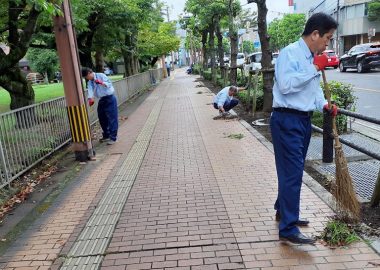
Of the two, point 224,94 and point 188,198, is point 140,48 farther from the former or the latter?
point 188,198

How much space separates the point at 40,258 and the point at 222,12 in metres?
19.8

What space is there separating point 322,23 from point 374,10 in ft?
150

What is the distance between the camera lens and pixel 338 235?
3.58 m

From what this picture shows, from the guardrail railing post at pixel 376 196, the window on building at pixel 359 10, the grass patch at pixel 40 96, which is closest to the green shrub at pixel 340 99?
the guardrail railing post at pixel 376 196

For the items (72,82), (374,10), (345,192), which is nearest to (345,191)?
(345,192)

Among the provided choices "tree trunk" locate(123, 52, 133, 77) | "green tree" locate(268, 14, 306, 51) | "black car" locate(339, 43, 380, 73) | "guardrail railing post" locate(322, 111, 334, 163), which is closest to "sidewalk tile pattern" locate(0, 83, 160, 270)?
"guardrail railing post" locate(322, 111, 334, 163)

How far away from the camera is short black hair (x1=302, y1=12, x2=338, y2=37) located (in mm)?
3312

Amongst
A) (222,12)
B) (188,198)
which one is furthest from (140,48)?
(188,198)

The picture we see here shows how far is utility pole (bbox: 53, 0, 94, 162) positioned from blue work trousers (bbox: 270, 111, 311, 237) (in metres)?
4.40

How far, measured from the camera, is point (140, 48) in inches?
1047

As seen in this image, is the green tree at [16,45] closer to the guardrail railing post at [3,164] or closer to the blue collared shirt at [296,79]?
the guardrail railing post at [3,164]

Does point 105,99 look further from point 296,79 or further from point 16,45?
point 296,79

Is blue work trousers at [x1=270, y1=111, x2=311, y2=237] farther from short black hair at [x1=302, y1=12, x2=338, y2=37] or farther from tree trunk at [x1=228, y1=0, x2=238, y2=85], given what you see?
tree trunk at [x1=228, y1=0, x2=238, y2=85]

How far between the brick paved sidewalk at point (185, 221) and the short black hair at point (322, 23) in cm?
182
